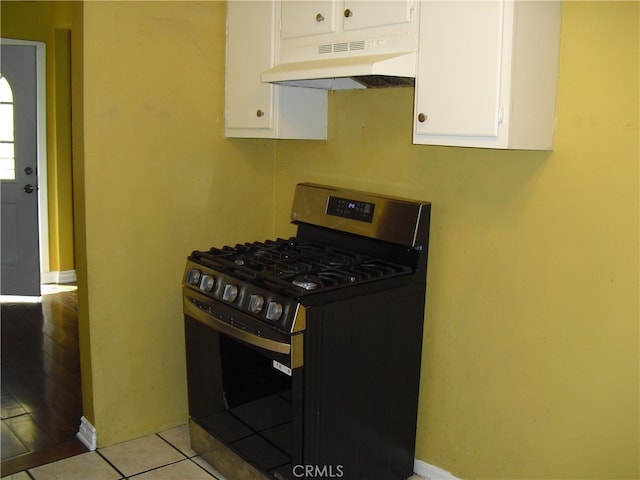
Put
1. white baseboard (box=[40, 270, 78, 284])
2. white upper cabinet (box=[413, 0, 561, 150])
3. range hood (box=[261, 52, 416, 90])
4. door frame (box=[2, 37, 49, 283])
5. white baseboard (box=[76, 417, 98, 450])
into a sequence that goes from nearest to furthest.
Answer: white upper cabinet (box=[413, 0, 561, 150]), range hood (box=[261, 52, 416, 90]), white baseboard (box=[76, 417, 98, 450]), door frame (box=[2, 37, 49, 283]), white baseboard (box=[40, 270, 78, 284])

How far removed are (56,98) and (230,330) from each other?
381 centimetres

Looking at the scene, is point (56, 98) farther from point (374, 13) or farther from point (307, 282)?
point (307, 282)

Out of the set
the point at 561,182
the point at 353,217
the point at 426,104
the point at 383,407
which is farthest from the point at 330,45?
the point at 383,407

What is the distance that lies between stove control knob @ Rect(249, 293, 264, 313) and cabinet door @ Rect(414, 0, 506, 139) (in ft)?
2.49

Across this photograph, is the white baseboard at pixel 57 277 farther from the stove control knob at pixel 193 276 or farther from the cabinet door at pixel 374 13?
the cabinet door at pixel 374 13

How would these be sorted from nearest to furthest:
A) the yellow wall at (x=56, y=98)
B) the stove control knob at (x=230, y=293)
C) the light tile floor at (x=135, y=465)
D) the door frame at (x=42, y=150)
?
the stove control knob at (x=230, y=293) < the light tile floor at (x=135, y=465) < the yellow wall at (x=56, y=98) < the door frame at (x=42, y=150)

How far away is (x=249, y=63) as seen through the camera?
2.64 m

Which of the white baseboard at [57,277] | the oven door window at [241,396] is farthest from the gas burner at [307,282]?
the white baseboard at [57,277]

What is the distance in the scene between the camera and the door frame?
16.5 ft

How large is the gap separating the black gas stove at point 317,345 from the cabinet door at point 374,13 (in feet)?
2.14

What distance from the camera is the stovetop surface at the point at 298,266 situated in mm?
2043

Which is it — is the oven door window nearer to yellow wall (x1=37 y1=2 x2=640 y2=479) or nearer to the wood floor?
yellow wall (x1=37 y1=2 x2=640 y2=479)

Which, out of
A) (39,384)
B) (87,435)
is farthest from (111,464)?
(39,384)

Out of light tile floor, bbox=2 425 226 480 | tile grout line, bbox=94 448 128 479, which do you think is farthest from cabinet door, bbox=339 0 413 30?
tile grout line, bbox=94 448 128 479
